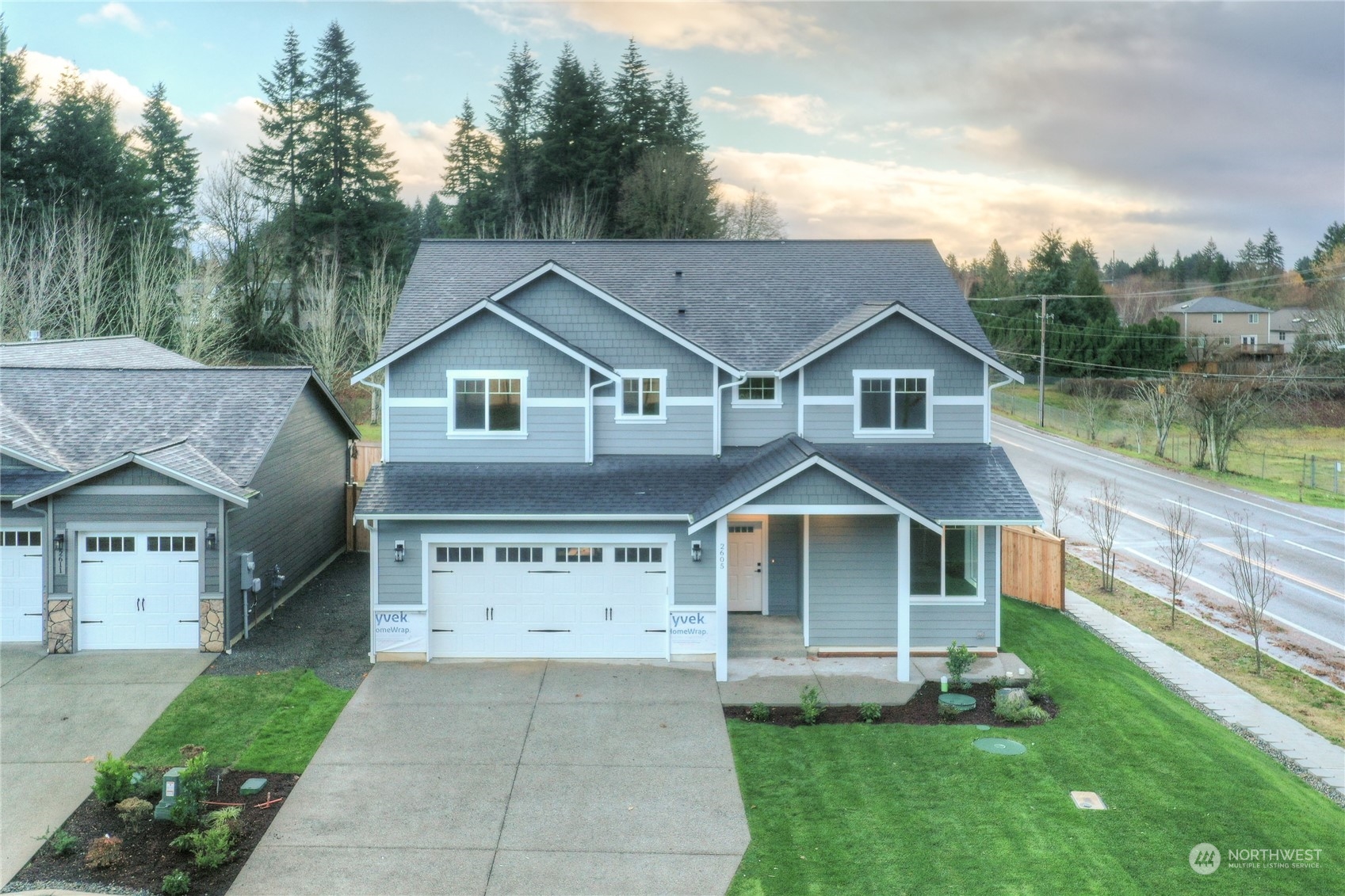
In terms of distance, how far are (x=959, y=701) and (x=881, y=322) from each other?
7155mm

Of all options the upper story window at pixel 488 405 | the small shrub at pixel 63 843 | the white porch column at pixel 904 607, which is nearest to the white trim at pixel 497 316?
the upper story window at pixel 488 405

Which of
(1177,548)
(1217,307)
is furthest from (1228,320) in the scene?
(1177,548)

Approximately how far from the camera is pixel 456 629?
16.5 m

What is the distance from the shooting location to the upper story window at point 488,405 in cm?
1727

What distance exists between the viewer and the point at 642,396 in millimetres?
17906

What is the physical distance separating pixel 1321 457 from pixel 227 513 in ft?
147

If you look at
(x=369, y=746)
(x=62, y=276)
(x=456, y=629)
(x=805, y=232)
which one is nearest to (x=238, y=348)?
(x=62, y=276)

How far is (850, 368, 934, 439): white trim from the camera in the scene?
716 inches

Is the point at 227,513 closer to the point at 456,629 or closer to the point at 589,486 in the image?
the point at 456,629

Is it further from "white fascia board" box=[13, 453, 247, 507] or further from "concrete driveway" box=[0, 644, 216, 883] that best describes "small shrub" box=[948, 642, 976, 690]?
"concrete driveway" box=[0, 644, 216, 883]

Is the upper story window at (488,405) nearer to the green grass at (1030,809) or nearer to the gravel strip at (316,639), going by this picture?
the gravel strip at (316,639)

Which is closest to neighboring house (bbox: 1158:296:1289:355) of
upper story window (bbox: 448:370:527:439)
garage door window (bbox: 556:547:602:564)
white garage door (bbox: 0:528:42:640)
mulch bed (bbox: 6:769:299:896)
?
upper story window (bbox: 448:370:527:439)

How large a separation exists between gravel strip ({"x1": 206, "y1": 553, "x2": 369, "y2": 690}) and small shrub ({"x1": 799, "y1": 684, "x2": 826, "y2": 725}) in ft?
23.4

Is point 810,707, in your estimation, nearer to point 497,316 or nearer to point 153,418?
point 497,316
